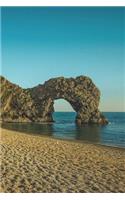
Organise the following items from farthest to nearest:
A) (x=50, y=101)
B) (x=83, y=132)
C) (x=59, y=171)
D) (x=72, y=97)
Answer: (x=50, y=101) < (x=72, y=97) < (x=83, y=132) < (x=59, y=171)

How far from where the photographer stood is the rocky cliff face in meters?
33.8

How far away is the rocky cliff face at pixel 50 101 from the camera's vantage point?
1329 inches

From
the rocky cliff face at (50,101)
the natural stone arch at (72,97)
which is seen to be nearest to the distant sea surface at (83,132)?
the rocky cliff face at (50,101)

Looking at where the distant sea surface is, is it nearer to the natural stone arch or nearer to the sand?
the sand

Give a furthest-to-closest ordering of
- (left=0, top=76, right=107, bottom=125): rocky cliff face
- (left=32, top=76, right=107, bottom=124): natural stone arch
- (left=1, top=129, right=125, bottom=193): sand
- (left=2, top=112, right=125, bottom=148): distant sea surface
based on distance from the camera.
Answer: (left=32, top=76, right=107, bottom=124): natural stone arch < (left=0, top=76, right=107, bottom=125): rocky cliff face < (left=2, top=112, right=125, bottom=148): distant sea surface < (left=1, top=129, right=125, bottom=193): sand

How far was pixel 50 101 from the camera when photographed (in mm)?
35875

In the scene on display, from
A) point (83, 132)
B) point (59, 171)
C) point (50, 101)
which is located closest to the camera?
point (59, 171)

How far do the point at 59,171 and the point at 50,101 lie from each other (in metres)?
28.7

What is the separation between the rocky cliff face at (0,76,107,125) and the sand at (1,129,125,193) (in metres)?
23.9

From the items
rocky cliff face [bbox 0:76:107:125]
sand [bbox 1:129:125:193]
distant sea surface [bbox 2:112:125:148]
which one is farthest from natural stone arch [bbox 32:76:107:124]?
sand [bbox 1:129:125:193]

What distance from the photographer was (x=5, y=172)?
6.97m

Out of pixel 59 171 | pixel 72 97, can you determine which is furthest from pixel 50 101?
pixel 59 171

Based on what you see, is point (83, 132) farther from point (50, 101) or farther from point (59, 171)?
point (59, 171)
